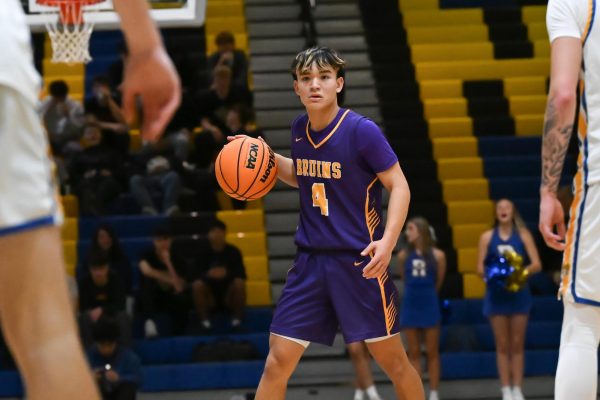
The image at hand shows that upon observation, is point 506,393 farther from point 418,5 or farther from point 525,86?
point 418,5

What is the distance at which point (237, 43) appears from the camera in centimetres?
1350

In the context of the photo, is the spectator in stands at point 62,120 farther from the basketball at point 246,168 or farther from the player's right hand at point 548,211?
the player's right hand at point 548,211

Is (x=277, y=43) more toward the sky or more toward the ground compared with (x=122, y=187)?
more toward the sky

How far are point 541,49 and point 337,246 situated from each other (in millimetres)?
9409

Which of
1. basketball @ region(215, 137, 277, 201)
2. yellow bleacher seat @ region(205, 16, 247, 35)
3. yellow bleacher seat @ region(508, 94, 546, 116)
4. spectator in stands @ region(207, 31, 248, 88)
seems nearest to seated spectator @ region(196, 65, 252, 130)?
spectator in stands @ region(207, 31, 248, 88)

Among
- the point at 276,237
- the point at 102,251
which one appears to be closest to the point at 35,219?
the point at 102,251

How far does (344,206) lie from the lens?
500 centimetres

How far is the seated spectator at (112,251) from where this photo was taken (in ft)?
32.9

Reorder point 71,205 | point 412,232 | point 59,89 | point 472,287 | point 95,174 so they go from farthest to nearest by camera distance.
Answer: point 59,89 → point 71,205 → point 95,174 → point 472,287 → point 412,232

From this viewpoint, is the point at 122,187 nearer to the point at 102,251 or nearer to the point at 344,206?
the point at 102,251

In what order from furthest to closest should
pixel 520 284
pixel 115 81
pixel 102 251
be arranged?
pixel 115 81 → pixel 102 251 → pixel 520 284

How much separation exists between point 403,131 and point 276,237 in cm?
219

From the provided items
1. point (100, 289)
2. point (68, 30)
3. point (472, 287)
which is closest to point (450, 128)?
point (472, 287)

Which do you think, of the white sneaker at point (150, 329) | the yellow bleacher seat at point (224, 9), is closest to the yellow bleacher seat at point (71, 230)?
the white sneaker at point (150, 329)
